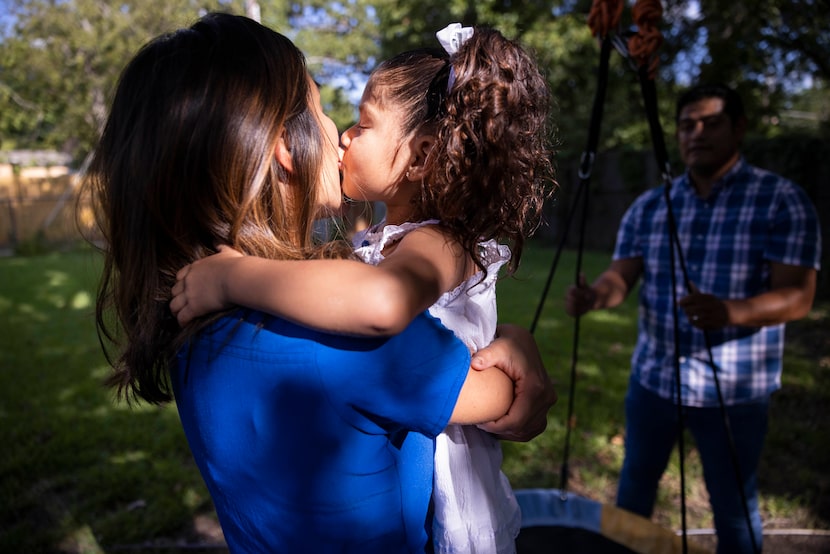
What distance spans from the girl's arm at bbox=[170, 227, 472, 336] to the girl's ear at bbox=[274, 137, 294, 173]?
0.52 ft

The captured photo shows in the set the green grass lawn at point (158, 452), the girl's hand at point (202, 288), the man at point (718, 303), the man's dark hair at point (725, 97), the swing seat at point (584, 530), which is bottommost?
the green grass lawn at point (158, 452)

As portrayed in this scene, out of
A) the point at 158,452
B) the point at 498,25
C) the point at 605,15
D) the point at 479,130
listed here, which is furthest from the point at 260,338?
the point at 498,25

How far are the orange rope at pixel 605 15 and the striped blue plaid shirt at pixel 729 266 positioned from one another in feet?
3.04

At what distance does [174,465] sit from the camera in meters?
3.74

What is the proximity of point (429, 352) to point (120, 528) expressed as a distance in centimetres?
290

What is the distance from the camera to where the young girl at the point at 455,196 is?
1.02 metres

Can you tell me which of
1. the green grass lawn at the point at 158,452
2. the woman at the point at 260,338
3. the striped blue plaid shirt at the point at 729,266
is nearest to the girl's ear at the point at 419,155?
the woman at the point at 260,338

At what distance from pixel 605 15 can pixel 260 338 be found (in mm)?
1603

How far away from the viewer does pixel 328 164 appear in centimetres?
107

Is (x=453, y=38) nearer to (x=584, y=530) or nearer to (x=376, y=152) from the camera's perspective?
(x=376, y=152)

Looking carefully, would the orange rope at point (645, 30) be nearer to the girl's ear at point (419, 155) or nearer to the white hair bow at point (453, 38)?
the white hair bow at point (453, 38)

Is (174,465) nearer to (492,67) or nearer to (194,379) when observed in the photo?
(194,379)

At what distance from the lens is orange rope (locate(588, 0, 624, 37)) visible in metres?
1.94

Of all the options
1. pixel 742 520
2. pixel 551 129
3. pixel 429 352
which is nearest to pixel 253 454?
pixel 429 352
